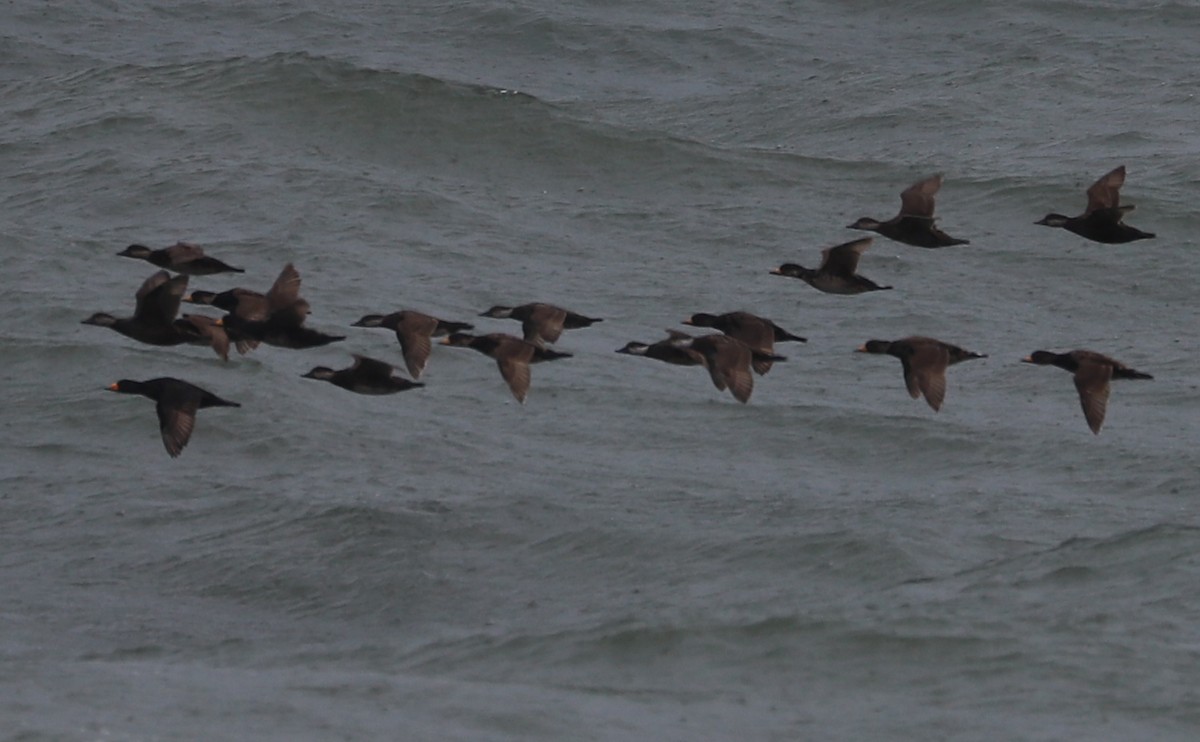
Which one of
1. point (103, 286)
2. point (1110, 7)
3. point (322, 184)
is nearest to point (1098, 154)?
point (1110, 7)

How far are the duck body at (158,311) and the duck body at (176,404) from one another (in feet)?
1.11

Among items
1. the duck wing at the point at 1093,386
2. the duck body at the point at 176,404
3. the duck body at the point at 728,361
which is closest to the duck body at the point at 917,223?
the duck body at the point at 728,361

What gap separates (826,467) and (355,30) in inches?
667

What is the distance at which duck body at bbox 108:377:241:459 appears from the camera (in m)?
19.3

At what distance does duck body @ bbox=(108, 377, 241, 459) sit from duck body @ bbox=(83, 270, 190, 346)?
1.11ft

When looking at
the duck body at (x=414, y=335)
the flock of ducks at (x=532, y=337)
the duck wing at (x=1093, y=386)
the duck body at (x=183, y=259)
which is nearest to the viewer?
the duck wing at (x=1093, y=386)

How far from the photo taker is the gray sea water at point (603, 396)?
2078 centimetres

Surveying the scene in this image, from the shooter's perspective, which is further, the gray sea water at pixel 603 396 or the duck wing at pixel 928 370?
the gray sea water at pixel 603 396

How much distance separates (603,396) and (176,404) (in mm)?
8880

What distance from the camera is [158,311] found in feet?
64.2

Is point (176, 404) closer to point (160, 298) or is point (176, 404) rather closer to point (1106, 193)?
point (160, 298)

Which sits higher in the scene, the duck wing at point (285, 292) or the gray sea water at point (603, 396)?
the duck wing at point (285, 292)

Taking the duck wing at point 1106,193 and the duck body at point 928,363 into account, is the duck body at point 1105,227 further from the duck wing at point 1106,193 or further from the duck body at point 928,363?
the duck body at point 928,363

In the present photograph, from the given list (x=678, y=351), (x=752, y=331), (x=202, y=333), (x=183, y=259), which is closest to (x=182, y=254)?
(x=183, y=259)
